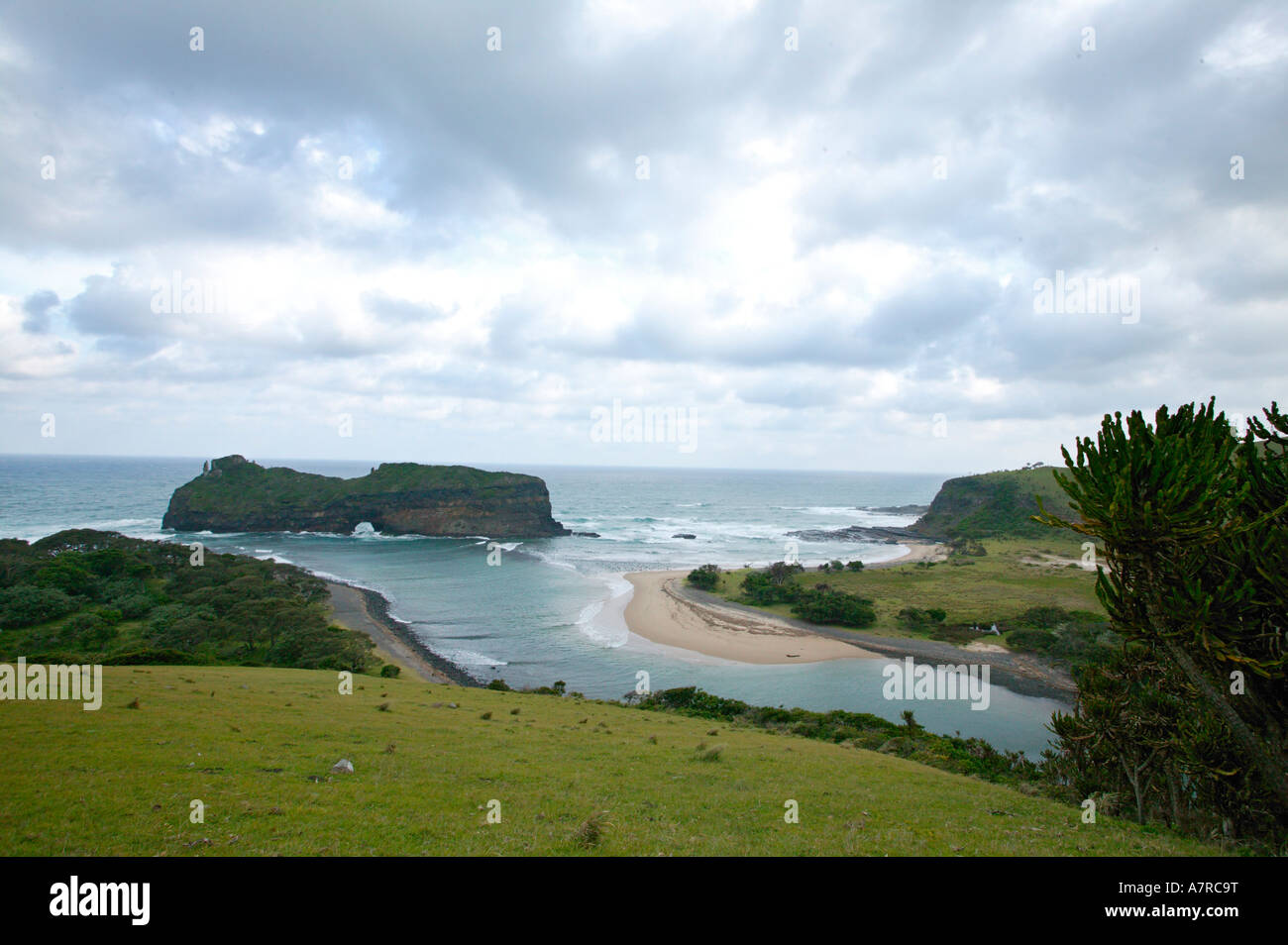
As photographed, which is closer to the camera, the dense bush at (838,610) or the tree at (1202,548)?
the tree at (1202,548)

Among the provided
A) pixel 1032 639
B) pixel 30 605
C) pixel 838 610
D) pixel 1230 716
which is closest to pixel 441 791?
pixel 1230 716

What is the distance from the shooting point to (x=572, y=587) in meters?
74.6

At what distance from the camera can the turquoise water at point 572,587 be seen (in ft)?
130

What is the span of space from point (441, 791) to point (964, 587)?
7073 centimetres

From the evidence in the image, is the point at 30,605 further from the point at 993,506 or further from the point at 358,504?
the point at 993,506

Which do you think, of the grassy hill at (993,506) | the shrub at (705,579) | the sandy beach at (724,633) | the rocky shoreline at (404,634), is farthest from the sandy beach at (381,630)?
the grassy hill at (993,506)

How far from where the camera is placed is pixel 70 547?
70438mm

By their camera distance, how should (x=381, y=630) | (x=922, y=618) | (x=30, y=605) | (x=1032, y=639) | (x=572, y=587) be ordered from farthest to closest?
1. (x=572, y=587)
2. (x=922, y=618)
3. (x=381, y=630)
4. (x=1032, y=639)
5. (x=30, y=605)

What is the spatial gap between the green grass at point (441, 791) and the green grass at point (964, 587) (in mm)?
40845

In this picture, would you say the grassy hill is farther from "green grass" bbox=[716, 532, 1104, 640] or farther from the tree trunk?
the tree trunk

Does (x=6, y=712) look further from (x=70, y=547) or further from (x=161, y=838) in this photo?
(x=70, y=547)

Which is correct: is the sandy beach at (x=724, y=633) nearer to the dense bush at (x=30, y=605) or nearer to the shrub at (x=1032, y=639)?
the shrub at (x=1032, y=639)

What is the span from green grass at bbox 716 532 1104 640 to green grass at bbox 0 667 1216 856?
134 ft

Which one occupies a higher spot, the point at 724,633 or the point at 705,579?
the point at 705,579
